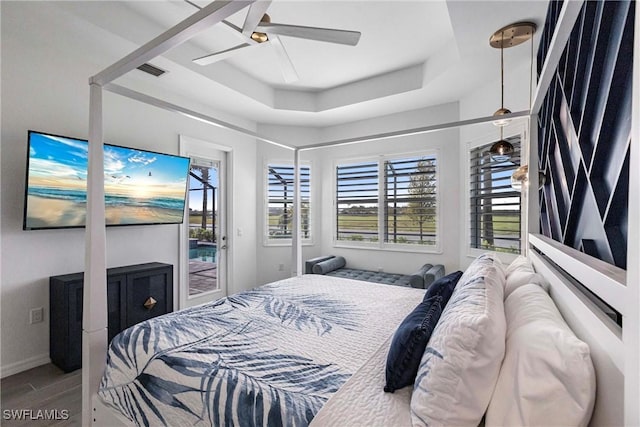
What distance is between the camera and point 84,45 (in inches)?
108

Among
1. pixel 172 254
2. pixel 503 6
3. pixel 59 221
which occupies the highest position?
pixel 503 6

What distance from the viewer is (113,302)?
109 inches

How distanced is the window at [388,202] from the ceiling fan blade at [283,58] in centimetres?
238

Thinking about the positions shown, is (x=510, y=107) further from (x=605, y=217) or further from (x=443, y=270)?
(x=605, y=217)

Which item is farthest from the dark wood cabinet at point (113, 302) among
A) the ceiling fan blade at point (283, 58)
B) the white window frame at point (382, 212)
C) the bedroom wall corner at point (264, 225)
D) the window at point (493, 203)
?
the window at point (493, 203)

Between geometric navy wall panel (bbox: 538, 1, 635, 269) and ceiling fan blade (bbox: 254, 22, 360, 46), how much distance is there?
45.5 inches

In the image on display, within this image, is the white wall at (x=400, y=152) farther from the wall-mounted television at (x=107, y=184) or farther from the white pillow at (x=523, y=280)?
the white pillow at (x=523, y=280)

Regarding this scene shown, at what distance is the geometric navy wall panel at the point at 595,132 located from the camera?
0.73 meters

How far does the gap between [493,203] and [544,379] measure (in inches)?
124

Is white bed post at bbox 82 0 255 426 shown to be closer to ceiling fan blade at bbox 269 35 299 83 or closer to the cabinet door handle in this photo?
ceiling fan blade at bbox 269 35 299 83

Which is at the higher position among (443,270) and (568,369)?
(568,369)

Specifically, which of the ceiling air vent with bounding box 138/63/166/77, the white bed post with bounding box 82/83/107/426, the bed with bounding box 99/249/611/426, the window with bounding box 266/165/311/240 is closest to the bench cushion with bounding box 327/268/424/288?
the window with bounding box 266/165/311/240

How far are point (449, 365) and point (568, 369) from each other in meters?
0.28

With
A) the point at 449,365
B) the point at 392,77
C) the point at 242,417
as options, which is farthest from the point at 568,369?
the point at 392,77
